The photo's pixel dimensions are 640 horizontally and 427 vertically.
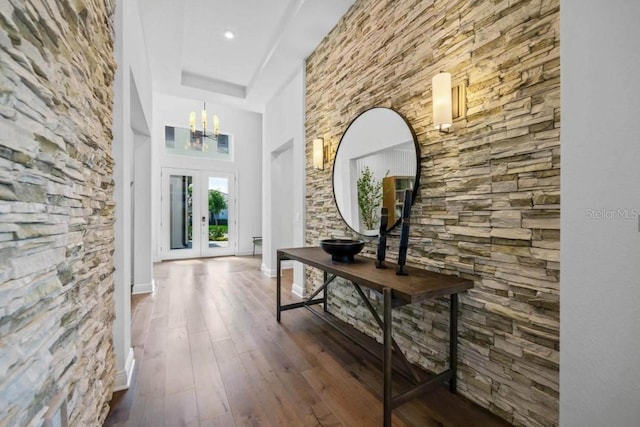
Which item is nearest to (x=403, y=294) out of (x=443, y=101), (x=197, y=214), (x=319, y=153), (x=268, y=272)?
(x=443, y=101)

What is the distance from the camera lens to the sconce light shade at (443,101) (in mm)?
1688

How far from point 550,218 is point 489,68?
914 mm

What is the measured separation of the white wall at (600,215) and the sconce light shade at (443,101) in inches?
21.6

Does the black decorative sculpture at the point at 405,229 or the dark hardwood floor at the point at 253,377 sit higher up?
the black decorative sculpture at the point at 405,229

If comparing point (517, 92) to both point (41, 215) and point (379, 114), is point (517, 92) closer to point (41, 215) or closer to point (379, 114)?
point (379, 114)

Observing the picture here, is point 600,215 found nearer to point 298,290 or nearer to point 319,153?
point 319,153

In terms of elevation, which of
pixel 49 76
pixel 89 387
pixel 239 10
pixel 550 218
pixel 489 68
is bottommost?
pixel 89 387

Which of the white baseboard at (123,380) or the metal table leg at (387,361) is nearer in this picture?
the metal table leg at (387,361)

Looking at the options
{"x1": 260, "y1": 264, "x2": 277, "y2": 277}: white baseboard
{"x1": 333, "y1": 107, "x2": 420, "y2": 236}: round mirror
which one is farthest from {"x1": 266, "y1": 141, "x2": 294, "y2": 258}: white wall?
{"x1": 333, "y1": 107, "x2": 420, "y2": 236}: round mirror

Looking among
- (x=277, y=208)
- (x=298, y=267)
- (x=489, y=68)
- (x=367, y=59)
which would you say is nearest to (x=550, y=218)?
(x=489, y=68)

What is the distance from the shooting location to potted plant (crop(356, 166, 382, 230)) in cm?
243

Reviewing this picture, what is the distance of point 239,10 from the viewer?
10.0ft

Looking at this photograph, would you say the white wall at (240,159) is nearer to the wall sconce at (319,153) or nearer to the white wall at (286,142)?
the white wall at (286,142)

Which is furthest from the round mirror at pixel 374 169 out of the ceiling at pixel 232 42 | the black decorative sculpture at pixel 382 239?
the ceiling at pixel 232 42
